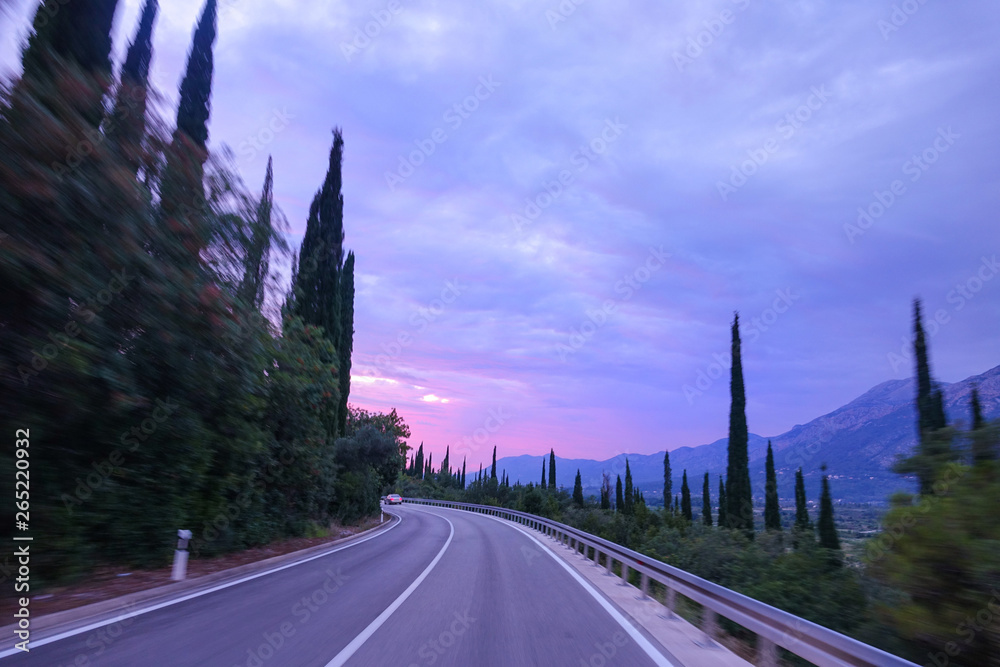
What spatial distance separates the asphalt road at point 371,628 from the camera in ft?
20.5

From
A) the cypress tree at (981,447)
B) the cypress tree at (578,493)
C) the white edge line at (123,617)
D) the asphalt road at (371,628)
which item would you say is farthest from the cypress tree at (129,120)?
the cypress tree at (578,493)

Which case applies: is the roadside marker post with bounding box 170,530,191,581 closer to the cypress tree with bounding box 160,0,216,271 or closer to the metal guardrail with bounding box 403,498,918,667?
the cypress tree with bounding box 160,0,216,271

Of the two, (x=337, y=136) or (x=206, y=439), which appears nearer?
(x=206, y=439)

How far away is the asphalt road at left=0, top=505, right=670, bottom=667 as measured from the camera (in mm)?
6258

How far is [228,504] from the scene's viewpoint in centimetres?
1527

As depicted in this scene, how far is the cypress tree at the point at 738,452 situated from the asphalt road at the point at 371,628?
2028 cm

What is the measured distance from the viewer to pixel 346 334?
36562mm

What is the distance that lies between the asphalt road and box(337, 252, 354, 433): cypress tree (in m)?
21.0

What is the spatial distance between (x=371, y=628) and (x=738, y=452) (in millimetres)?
27394

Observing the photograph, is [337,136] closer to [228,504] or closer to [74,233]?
[228,504]

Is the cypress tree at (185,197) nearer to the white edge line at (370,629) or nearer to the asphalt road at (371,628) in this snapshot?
the asphalt road at (371,628)

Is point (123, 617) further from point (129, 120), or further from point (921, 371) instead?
point (921, 371)

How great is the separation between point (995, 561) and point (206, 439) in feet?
40.5

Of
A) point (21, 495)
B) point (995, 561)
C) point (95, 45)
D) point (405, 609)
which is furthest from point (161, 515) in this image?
point (995, 561)
